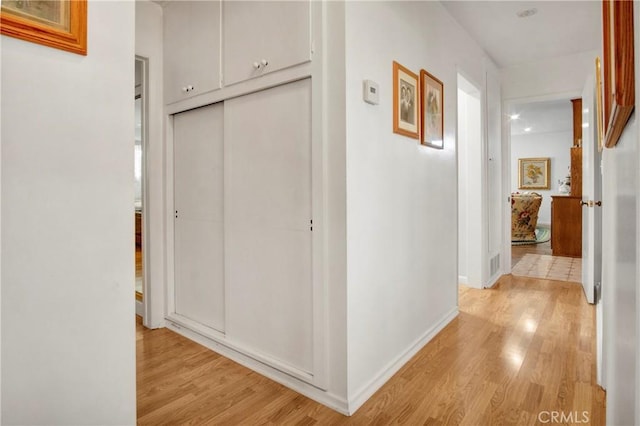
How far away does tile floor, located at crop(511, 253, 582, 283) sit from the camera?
4446 mm

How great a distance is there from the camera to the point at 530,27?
3.38 metres

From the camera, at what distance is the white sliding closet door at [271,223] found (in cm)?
193

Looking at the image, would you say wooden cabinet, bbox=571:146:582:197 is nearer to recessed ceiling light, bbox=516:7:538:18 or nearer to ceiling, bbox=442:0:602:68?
ceiling, bbox=442:0:602:68

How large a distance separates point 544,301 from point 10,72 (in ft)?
13.4

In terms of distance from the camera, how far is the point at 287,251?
201 centimetres

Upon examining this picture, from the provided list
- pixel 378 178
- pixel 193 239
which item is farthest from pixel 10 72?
pixel 193 239

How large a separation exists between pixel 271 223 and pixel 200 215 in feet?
2.52

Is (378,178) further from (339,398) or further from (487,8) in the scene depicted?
(487,8)

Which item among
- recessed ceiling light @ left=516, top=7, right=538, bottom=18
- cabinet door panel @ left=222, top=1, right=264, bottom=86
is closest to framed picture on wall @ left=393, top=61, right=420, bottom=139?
cabinet door panel @ left=222, top=1, right=264, bottom=86

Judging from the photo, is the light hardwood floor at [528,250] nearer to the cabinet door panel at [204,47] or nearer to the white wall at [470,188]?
the white wall at [470,188]

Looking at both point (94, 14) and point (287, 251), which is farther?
point (287, 251)

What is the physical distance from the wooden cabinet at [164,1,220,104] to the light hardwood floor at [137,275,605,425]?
5.90 feet

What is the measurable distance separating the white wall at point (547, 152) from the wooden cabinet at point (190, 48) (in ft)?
32.2

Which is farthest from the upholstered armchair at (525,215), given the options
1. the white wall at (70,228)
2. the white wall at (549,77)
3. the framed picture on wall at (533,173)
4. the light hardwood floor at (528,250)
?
the white wall at (70,228)
